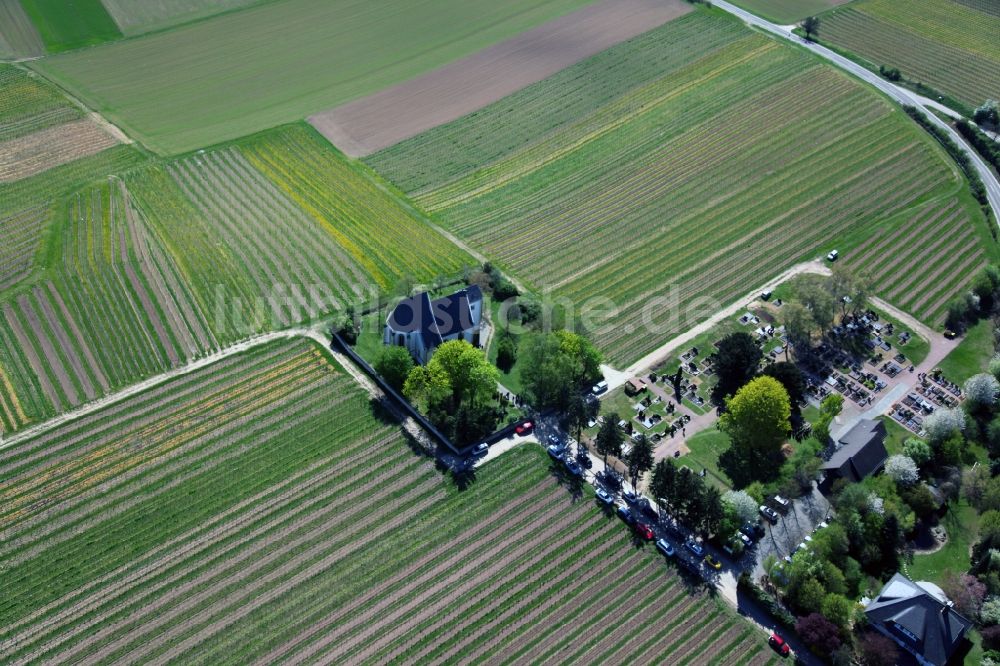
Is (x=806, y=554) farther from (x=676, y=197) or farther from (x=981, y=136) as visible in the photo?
(x=981, y=136)

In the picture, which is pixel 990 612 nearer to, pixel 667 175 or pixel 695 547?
pixel 695 547

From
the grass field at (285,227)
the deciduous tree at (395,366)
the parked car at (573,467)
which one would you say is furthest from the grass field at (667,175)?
the deciduous tree at (395,366)

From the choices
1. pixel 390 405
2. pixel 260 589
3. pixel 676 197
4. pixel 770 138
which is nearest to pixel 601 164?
pixel 676 197

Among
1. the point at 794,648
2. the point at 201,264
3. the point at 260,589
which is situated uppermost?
the point at 201,264

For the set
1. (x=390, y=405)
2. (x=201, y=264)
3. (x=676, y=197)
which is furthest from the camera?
(x=676, y=197)

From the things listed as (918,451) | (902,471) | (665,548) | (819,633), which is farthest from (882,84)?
(819,633)

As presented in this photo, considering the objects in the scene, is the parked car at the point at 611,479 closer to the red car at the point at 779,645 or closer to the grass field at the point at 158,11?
the red car at the point at 779,645

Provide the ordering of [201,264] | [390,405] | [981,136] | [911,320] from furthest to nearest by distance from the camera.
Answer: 1. [981,136]
2. [201,264]
3. [911,320]
4. [390,405]

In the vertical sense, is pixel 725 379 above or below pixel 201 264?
below

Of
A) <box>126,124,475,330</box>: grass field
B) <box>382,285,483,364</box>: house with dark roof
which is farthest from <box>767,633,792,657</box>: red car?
<box>126,124,475,330</box>: grass field
